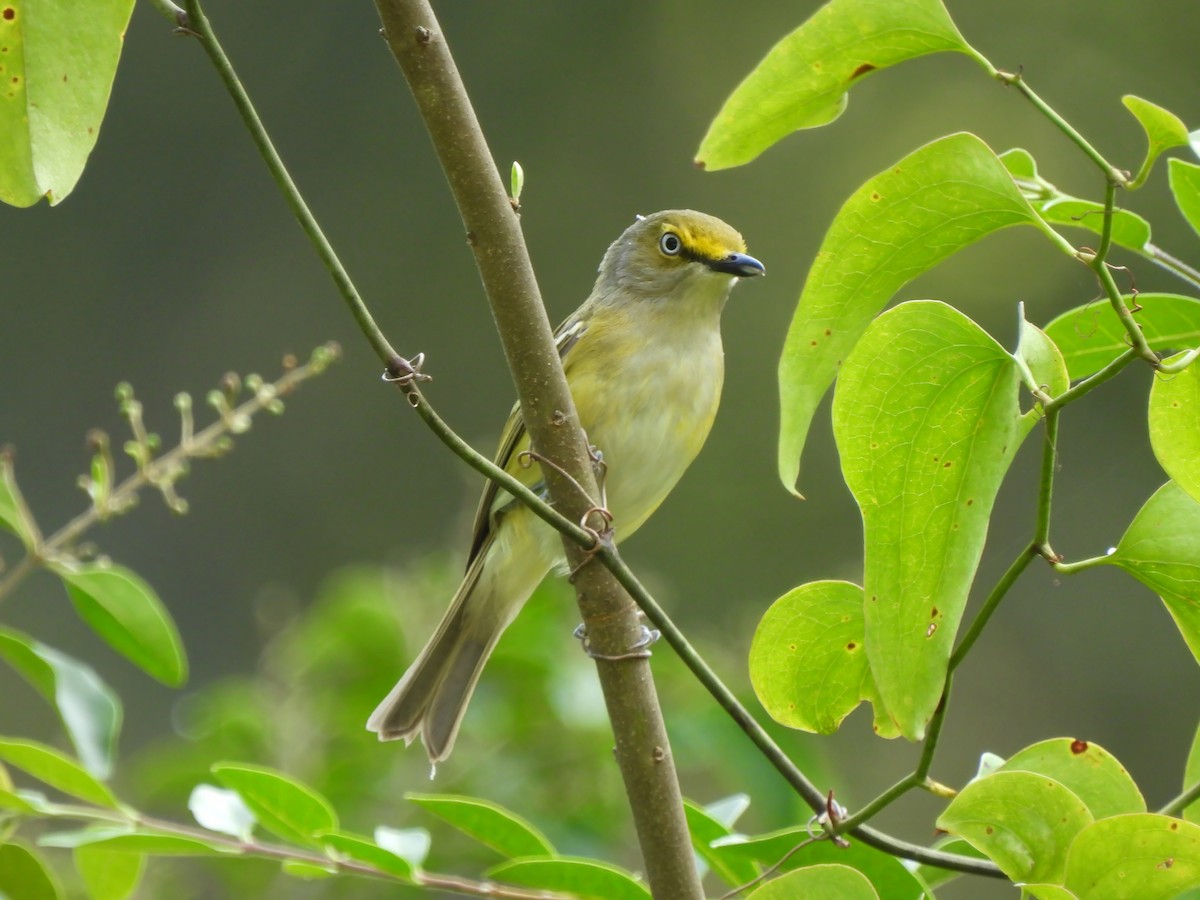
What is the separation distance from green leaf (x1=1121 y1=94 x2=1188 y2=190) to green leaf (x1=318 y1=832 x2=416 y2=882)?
1.09 meters

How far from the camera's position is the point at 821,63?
1272 millimetres

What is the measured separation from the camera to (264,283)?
10.6 m

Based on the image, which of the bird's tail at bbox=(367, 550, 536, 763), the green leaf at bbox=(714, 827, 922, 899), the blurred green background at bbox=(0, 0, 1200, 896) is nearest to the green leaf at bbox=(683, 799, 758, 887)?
the green leaf at bbox=(714, 827, 922, 899)

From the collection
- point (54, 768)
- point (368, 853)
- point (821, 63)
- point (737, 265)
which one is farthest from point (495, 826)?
point (737, 265)

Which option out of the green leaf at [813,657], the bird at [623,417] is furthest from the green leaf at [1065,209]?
the bird at [623,417]

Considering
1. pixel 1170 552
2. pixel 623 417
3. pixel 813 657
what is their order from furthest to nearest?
pixel 623 417 < pixel 813 657 < pixel 1170 552

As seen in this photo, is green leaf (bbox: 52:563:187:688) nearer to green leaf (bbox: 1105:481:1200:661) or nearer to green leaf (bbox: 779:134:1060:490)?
green leaf (bbox: 779:134:1060:490)

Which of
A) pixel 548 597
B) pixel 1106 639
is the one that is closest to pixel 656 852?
pixel 548 597

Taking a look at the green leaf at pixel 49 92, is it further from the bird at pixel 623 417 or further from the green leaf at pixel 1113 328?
the bird at pixel 623 417

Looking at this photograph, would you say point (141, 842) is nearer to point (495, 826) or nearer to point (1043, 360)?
point (495, 826)

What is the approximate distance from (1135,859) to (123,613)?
4.45 ft

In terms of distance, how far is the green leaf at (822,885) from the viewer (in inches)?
46.3

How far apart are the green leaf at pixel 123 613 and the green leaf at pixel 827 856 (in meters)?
0.87

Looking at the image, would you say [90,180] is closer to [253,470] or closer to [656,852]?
[253,470]
